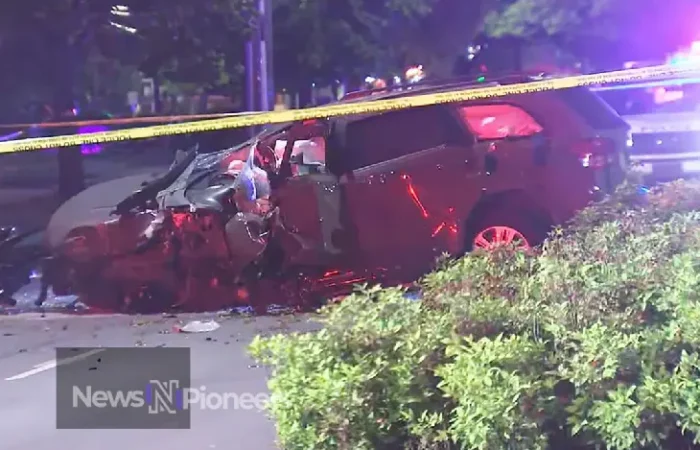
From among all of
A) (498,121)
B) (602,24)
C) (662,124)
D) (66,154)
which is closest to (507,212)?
(498,121)

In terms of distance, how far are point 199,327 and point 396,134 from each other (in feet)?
6.68

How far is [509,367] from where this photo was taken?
302 cm

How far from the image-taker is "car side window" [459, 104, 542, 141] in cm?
736

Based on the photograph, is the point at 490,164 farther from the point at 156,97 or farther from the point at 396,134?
the point at 156,97

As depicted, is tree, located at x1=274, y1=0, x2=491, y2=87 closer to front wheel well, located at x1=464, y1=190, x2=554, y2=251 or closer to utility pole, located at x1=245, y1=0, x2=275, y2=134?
utility pole, located at x1=245, y1=0, x2=275, y2=134

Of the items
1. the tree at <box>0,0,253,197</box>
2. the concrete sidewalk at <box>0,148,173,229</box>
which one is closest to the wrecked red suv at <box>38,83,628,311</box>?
the concrete sidewalk at <box>0,148,173,229</box>

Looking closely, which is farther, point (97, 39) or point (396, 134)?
point (97, 39)

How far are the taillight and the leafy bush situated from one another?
12.7 ft

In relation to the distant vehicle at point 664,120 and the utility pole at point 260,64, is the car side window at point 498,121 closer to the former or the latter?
the distant vehicle at point 664,120

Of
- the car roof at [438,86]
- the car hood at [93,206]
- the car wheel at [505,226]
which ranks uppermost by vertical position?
the car roof at [438,86]

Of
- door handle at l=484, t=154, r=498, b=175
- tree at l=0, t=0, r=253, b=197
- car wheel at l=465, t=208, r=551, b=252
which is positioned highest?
tree at l=0, t=0, r=253, b=197

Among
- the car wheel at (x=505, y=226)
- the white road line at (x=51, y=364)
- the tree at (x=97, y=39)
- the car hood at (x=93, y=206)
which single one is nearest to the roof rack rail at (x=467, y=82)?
the car wheel at (x=505, y=226)

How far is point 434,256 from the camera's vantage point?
285 inches

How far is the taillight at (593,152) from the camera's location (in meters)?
7.34
